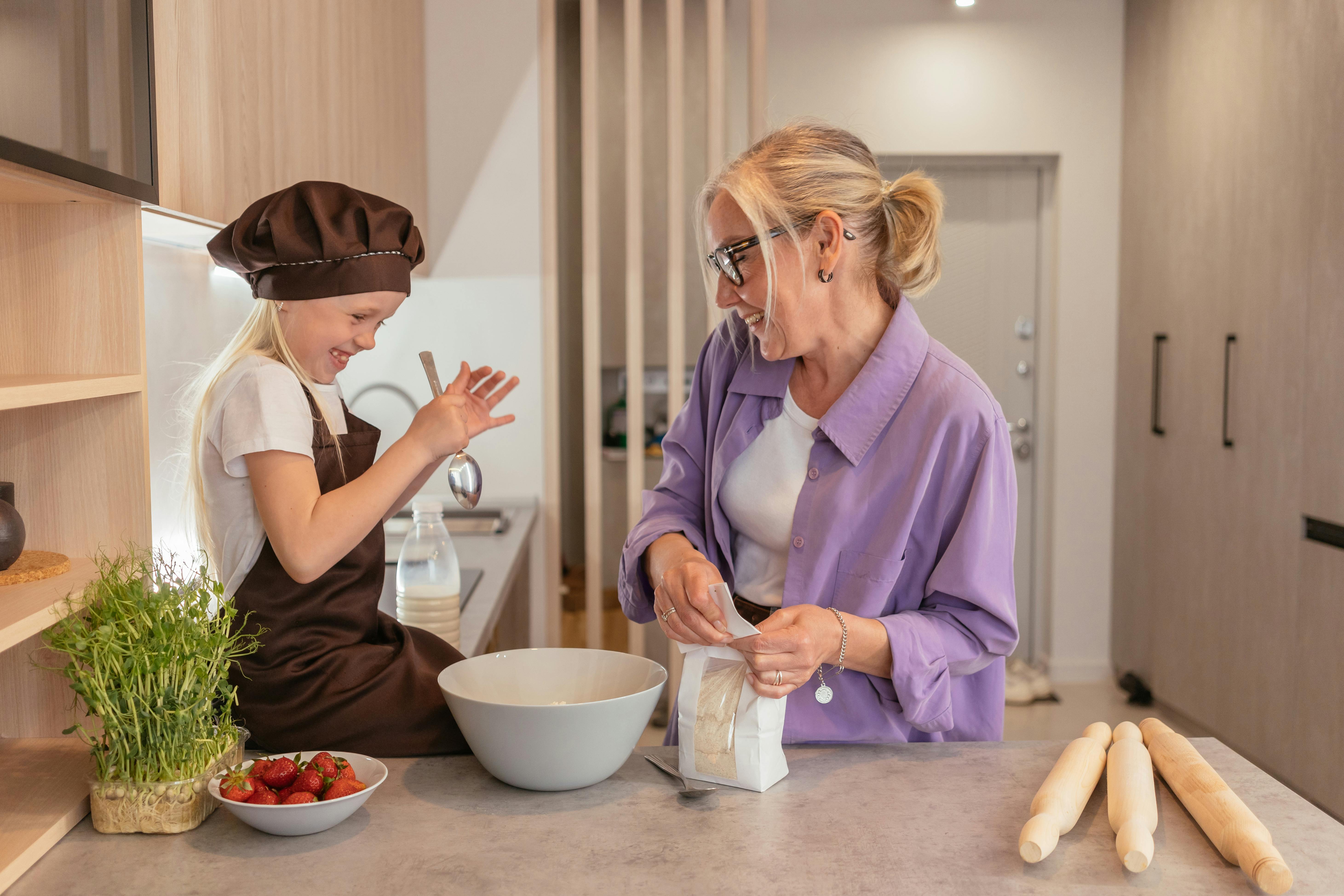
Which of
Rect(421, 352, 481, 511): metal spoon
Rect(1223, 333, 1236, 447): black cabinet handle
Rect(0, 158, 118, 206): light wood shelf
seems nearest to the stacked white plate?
Rect(421, 352, 481, 511): metal spoon

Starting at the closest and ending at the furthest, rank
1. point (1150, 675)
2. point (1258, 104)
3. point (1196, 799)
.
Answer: point (1196, 799) < point (1258, 104) < point (1150, 675)

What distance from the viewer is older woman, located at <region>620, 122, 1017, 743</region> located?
1.23m

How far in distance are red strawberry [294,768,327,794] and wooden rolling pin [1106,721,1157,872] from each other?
2.36ft

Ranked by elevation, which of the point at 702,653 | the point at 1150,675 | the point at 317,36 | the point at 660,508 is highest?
the point at 317,36

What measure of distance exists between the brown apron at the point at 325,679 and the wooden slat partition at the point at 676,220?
2047mm

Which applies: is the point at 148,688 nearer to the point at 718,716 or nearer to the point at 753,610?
the point at 718,716

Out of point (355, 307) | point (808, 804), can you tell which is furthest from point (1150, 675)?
point (355, 307)

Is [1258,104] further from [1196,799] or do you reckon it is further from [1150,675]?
[1196,799]

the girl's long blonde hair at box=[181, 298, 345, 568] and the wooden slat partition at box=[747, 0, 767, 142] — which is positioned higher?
the wooden slat partition at box=[747, 0, 767, 142]

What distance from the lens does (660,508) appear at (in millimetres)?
1522

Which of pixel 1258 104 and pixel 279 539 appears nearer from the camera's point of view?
pixel 279 539

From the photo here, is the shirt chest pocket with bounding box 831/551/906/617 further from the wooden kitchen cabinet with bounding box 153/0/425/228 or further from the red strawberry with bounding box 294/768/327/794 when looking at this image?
the wooden kitchen cabinet with bounding box 153/0/425/228

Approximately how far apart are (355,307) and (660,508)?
0.53 meters

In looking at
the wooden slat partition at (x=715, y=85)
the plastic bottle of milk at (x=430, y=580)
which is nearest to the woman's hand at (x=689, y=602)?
the plastic bottle of milk at (x=430, y=580)
